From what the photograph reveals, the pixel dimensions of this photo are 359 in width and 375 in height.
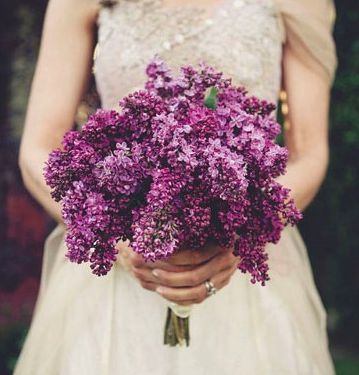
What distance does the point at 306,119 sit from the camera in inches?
85.4

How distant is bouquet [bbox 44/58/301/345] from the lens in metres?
1.39

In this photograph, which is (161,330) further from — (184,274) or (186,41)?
(186,41)

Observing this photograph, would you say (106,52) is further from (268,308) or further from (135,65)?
Result: (268,308)

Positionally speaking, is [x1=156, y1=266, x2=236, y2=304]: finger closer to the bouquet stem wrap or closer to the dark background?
the bouquet stem wrap

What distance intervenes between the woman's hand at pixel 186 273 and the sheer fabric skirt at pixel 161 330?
194 millimetres

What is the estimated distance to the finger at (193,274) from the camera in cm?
173

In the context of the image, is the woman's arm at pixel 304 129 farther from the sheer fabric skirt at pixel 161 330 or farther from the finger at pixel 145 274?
the finger at pixel 145 274

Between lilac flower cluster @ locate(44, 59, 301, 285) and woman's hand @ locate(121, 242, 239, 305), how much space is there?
0.51 feet

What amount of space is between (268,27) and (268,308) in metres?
0.82

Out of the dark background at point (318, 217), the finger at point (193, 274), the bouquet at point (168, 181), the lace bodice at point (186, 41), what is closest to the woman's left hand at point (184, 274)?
the finger at point (193, 274)

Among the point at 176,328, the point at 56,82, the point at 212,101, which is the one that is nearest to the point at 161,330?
the point at 176,328

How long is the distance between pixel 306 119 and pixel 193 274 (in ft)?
2.29

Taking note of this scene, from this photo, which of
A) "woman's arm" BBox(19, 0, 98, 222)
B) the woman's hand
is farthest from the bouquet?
"woman's arm" BBox(19, 0, 98, 222)

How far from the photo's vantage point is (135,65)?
2055mm
